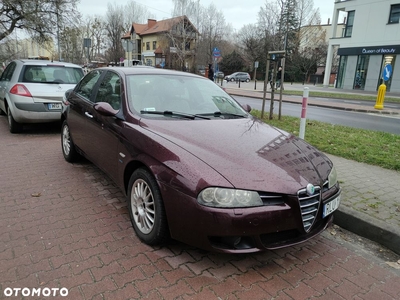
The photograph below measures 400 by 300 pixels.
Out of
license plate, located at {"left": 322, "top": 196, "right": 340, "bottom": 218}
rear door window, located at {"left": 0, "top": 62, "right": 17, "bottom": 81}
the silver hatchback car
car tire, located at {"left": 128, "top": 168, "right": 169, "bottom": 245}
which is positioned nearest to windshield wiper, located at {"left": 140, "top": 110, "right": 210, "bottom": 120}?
car tire, located at {"left": 128, "top": 168, "right": 169, "bottom": 245}

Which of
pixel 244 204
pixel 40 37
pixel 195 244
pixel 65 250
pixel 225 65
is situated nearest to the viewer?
pixel 244 204

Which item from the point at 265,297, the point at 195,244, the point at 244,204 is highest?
the point at 244,204

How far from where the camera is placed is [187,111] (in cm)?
359

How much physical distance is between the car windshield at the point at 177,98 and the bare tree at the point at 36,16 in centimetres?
1843

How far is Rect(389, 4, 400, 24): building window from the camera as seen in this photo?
28.3 m

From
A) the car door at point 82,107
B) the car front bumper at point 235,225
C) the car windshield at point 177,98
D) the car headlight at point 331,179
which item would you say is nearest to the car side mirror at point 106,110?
the car windshield at point 177,98

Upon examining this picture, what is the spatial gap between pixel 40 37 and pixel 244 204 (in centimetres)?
2269

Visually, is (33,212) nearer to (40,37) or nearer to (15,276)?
(15,276)

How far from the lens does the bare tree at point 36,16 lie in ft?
60.2

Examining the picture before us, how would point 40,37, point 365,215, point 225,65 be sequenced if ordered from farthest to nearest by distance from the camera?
point 225,65 < point 40,37 < point 365,215

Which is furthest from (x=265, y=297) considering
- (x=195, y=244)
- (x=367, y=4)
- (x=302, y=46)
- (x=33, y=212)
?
(x=302, y=46)

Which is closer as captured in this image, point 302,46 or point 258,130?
point 258,130

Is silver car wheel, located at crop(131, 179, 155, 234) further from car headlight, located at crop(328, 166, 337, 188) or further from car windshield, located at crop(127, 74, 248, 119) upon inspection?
car headlight, located at crop(328, 166, 337, 188)

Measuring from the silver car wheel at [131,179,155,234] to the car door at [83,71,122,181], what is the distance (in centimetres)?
55
